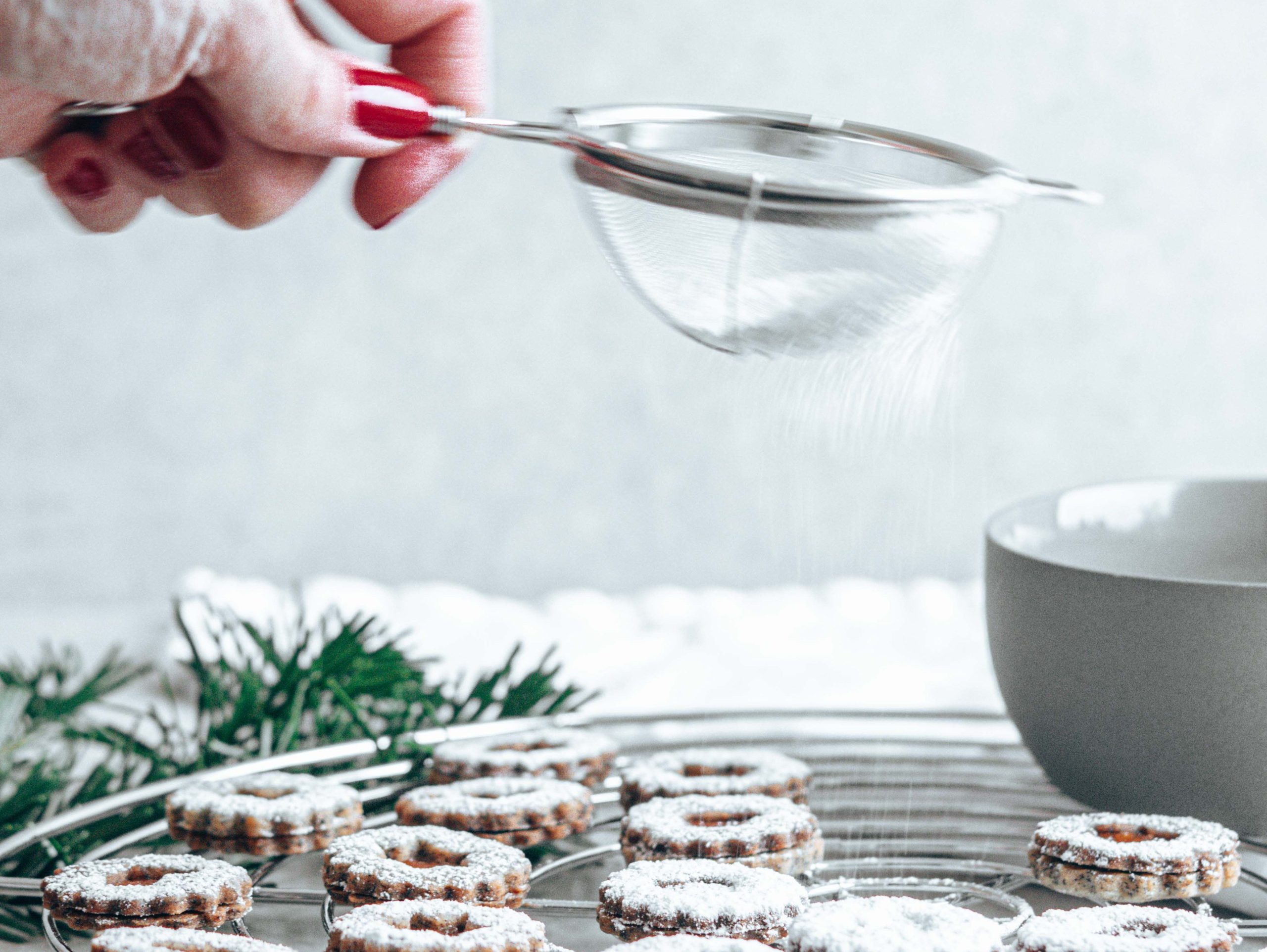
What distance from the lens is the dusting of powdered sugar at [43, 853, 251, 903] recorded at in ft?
1.72

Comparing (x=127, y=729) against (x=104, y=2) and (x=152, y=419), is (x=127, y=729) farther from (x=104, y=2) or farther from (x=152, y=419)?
(x=152, y=419)

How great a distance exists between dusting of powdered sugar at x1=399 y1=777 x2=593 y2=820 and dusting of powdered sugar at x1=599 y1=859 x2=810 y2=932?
0.10m

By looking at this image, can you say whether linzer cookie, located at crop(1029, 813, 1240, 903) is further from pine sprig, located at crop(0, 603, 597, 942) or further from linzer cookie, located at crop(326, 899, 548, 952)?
pine sprig, located at crop(0, 603, 597, 942)

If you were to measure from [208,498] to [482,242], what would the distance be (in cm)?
57

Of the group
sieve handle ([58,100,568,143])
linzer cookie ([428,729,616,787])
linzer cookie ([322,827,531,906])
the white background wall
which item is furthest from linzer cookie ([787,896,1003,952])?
the white background wall

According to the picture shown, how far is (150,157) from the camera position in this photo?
0.78 m

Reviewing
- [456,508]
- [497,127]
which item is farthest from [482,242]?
[497,127]

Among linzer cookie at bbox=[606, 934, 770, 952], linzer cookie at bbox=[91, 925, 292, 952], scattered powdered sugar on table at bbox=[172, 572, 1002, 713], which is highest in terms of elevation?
linzer cookie at bbox=[606, 934, 770, 952]

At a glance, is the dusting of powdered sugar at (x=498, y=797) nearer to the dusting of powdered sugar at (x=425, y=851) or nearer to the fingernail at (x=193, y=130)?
the dusting of powdered sugar at (x=425, y=851)

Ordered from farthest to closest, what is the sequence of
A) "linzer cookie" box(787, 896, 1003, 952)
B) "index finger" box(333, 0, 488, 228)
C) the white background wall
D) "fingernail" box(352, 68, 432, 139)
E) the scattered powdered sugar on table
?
the white background wall
the scattered powdered sugar on table
"index finger" box(333, 0, 488, 228)
"fingernail" box(352, 68, 432, 139)
"linzer cookie" box(787, 896, 1003, 952)

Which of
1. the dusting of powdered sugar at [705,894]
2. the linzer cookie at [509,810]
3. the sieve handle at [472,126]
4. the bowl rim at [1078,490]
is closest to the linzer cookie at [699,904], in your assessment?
the dusting of powdered sugar at [705,894]

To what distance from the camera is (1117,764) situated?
653mm

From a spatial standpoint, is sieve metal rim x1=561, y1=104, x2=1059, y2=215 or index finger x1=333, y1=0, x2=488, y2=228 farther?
index finger x1=333, y1=0, x2=488, y2=228

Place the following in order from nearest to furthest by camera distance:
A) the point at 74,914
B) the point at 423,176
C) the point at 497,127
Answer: the point at 74,914
the point at 497,127
the point at 423,176
